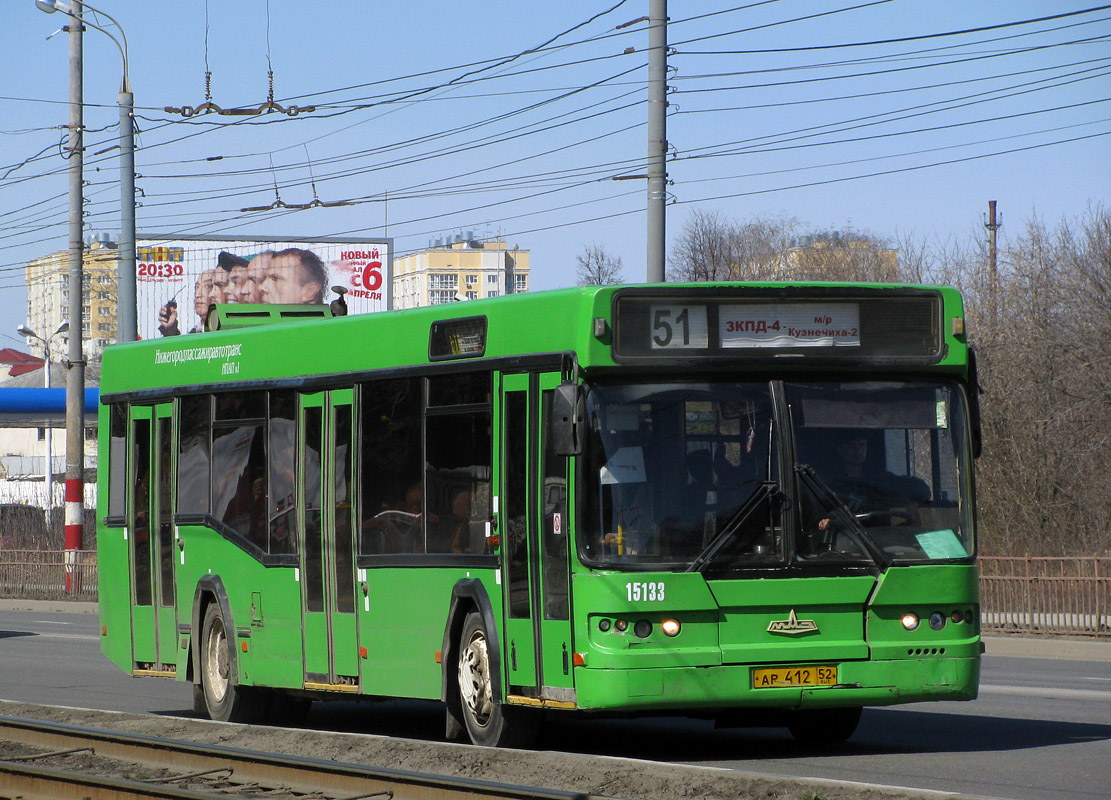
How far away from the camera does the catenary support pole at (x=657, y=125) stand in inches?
770

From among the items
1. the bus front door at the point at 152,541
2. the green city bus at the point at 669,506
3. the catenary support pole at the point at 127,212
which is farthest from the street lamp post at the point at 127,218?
the green city bus at the point at 669,506

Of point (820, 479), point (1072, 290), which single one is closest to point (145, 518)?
point (820, 479)

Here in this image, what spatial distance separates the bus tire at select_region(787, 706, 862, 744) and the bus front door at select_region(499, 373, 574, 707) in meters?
2.25

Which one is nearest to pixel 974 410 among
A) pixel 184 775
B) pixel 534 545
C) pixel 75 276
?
pixel 534 545

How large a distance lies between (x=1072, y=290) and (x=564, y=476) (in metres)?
30.7

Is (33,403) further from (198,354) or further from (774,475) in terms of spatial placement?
(774,475)

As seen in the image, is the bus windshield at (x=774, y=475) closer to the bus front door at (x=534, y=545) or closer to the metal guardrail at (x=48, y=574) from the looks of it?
the bus front door at (x=534, y=545)

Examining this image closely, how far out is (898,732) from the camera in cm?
1260

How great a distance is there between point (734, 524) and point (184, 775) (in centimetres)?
361

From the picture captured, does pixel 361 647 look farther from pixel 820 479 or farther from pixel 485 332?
pixel 820 479

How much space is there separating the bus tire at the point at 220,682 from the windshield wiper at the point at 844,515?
5.80 metres

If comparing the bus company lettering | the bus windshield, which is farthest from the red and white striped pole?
the bus windshield

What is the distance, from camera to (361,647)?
12.5 metres

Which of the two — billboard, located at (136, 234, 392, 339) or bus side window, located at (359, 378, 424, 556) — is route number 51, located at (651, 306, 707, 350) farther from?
billboard, located at (136, 234, 392, 339)
